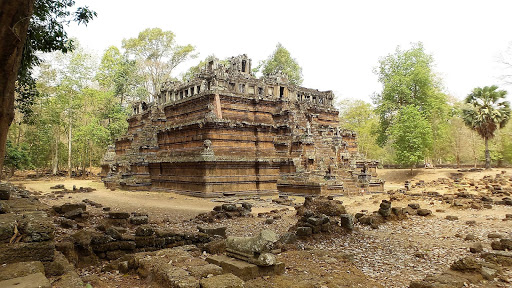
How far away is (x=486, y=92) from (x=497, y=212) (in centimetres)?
2877


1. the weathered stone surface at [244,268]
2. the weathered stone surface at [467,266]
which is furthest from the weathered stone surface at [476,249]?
the weathered stone surface at [244,268]

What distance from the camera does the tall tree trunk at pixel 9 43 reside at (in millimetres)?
4199

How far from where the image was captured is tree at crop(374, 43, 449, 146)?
42.7 meters

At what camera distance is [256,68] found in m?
56.5

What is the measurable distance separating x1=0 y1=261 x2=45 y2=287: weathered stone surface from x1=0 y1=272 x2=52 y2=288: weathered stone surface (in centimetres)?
18

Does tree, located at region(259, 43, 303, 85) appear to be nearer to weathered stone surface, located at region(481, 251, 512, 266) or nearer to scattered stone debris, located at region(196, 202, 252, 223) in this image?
scattered stone debris, located at region(196, 202, 252, 223)

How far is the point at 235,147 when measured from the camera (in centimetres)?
2439

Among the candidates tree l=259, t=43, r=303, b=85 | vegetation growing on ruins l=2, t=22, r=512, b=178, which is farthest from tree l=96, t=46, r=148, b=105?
tree l=259, t=43, r=303, b=85

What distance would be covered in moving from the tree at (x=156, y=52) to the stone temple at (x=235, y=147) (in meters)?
23.0

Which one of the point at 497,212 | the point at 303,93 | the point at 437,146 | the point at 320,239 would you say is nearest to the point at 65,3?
the point at 320,239

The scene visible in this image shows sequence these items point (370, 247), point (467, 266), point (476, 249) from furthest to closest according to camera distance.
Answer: point (370, 247) → point (476, 249) → point (467, 266)

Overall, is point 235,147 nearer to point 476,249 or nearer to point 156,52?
point 476,249

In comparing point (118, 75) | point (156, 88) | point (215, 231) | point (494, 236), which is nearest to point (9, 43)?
point (215, 231)

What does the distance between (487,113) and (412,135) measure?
854 cm
